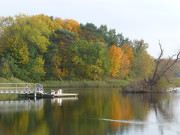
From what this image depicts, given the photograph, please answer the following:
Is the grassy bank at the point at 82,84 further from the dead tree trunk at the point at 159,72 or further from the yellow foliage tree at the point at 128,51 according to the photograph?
the yellow foliage tree at the point at 128,51

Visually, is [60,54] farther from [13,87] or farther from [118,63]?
[13,87]

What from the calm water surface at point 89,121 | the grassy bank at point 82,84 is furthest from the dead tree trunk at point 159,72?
the calm water surface at point 89,121

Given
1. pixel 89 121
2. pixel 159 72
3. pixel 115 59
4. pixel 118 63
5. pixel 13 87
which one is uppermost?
pixel 115 59

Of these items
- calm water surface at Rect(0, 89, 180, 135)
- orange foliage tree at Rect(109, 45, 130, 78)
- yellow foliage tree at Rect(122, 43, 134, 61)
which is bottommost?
calm water surface at Rect(0, 89, 180, 135)

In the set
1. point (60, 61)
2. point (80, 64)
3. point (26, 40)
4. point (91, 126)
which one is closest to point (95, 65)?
point (80, 64)

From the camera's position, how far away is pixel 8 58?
58.6 m

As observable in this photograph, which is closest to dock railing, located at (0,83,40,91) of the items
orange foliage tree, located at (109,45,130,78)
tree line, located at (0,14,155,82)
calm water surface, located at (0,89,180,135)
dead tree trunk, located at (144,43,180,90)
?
calm water surface, located at (0,89,180,135)

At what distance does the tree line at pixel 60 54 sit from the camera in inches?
2411

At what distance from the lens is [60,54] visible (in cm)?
7075

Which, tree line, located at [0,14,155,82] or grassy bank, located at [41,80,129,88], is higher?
tree line, located at [0,14,155,82]

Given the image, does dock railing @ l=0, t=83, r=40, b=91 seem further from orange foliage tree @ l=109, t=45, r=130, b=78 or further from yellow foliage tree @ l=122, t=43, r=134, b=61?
yellow foliage tree @ l=122, t=43, r=134, b=61

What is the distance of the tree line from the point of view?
61.2m

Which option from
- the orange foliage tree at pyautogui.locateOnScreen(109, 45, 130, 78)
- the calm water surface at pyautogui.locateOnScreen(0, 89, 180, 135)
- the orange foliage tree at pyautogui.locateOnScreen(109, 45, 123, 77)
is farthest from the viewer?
the orange foliage tree at pyautogui.locateOnScreen(109, 45, 130, 78)

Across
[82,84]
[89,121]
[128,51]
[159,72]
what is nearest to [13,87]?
[89,121]
